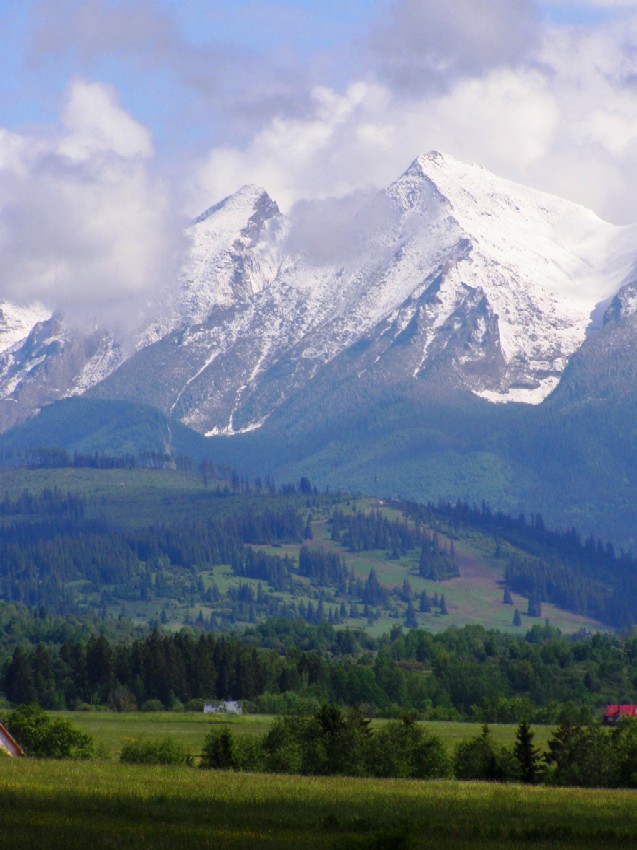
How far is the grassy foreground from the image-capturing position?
76.6 meters

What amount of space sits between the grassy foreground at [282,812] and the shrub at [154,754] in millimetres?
15823

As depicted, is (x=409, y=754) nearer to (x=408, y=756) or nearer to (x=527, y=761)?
(x=408, y=756)

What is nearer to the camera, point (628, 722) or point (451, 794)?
point (451, 794)

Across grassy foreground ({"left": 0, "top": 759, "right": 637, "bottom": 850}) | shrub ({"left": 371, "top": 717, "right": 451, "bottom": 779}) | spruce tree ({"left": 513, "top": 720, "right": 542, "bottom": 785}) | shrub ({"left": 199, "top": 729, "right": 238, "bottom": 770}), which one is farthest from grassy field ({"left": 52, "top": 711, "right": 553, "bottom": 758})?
grassy foreground ({"left": 0, "top": 759, "right": 637, "bottom": 850})

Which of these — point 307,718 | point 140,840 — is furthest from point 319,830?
point 307,718

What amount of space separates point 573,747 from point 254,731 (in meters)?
62.9

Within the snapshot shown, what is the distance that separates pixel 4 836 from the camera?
73562 millimetres

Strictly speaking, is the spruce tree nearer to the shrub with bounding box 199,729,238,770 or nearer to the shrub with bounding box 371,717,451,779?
the shrub with bounding box 371,717,451,779

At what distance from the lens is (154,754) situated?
13112cm

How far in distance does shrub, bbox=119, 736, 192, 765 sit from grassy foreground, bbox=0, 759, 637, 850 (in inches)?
623

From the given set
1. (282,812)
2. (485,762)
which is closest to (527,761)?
(485,762)

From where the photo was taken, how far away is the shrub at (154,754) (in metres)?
130

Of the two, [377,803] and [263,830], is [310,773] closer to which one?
[377,803]

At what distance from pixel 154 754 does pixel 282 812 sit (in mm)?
43122
